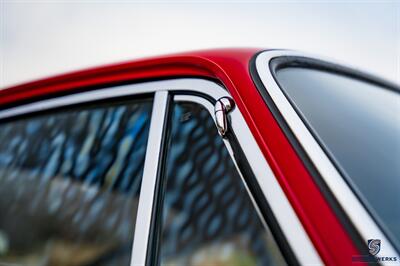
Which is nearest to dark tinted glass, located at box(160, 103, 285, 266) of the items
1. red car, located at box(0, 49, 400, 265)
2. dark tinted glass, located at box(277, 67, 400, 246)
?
red car, located at box(0, 49, 400, 265)

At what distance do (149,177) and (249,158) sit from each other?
0.30 metres

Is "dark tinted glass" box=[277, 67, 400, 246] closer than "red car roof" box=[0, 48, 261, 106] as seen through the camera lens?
Yes

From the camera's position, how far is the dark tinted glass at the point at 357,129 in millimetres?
1229

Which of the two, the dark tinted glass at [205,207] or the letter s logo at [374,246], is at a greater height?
the dark tinted glass at [205,207]

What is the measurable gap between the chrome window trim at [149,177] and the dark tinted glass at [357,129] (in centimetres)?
33

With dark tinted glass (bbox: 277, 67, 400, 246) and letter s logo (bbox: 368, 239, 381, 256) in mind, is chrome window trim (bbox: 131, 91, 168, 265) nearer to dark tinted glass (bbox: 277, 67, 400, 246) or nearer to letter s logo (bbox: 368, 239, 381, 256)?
dark tinted glass (bbox: 277, 67, 400, 246)

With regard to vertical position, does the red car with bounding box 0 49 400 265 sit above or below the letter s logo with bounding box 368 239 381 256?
above

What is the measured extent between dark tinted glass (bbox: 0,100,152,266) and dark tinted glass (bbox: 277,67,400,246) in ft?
1.48

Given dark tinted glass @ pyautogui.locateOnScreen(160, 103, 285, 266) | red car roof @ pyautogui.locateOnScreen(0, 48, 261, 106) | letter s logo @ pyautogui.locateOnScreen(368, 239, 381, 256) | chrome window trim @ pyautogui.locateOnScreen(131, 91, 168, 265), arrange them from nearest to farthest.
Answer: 1. letter s logo @ pyautogui.locateOnScreen(368, 239, 381, 256)
2. dark tinted glass @ pyautogui.locateOnScreen(160, 103, 285, 266)
3. chrome window trim @ pyautogui.locateOnScreen(131, 91, 168, 265)
4. red car roof @ pyautogui.locateOnScreen(0, 48, 261, 106)

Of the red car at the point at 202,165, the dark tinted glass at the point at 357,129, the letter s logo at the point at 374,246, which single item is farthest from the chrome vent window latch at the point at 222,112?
the letter s logo at the point at 374,246

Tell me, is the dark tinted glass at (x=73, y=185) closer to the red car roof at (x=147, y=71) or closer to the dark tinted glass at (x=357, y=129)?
the red car roof at (x=147, y=71)

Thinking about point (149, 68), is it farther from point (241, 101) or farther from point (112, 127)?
point (241, 101)

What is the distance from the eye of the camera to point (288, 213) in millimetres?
1038

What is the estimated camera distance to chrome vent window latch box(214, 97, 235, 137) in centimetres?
125
